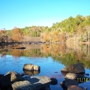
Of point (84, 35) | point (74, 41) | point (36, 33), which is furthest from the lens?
point (36, 33)

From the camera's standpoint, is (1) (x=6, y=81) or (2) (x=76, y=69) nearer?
(1) (x=6, y=81)

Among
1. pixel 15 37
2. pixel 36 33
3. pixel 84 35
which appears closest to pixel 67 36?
pixel 84 35

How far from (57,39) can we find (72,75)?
125 metres

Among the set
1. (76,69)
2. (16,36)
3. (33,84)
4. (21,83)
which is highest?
(16,36)

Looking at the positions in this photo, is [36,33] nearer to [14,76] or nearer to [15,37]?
[15,37]

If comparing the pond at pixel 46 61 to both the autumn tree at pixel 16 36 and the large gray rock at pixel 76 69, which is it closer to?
the large gray rock at pixel 76 69

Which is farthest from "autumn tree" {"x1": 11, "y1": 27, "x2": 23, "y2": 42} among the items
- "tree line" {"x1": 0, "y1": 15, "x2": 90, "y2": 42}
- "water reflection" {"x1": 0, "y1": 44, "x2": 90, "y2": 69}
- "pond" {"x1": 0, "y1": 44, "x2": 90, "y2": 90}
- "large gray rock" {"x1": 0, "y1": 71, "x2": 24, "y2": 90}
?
"large gray rock" {"x1": 0, "y1": 71, "x2": 24, "y2": 90}

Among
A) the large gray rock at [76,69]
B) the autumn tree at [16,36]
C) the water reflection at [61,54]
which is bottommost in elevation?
the water reflection at [61,54]

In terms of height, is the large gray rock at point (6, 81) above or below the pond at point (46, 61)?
above

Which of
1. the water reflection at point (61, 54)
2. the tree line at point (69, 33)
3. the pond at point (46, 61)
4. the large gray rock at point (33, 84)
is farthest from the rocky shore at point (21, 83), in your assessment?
the tree line at point (69, 33)

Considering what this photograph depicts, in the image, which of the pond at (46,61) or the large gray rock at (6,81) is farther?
the pond at (46,61)

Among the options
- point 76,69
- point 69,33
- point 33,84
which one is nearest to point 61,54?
point 76,69

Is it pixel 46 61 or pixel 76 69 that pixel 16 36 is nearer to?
pixel 46 61

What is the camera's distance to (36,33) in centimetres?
19125
